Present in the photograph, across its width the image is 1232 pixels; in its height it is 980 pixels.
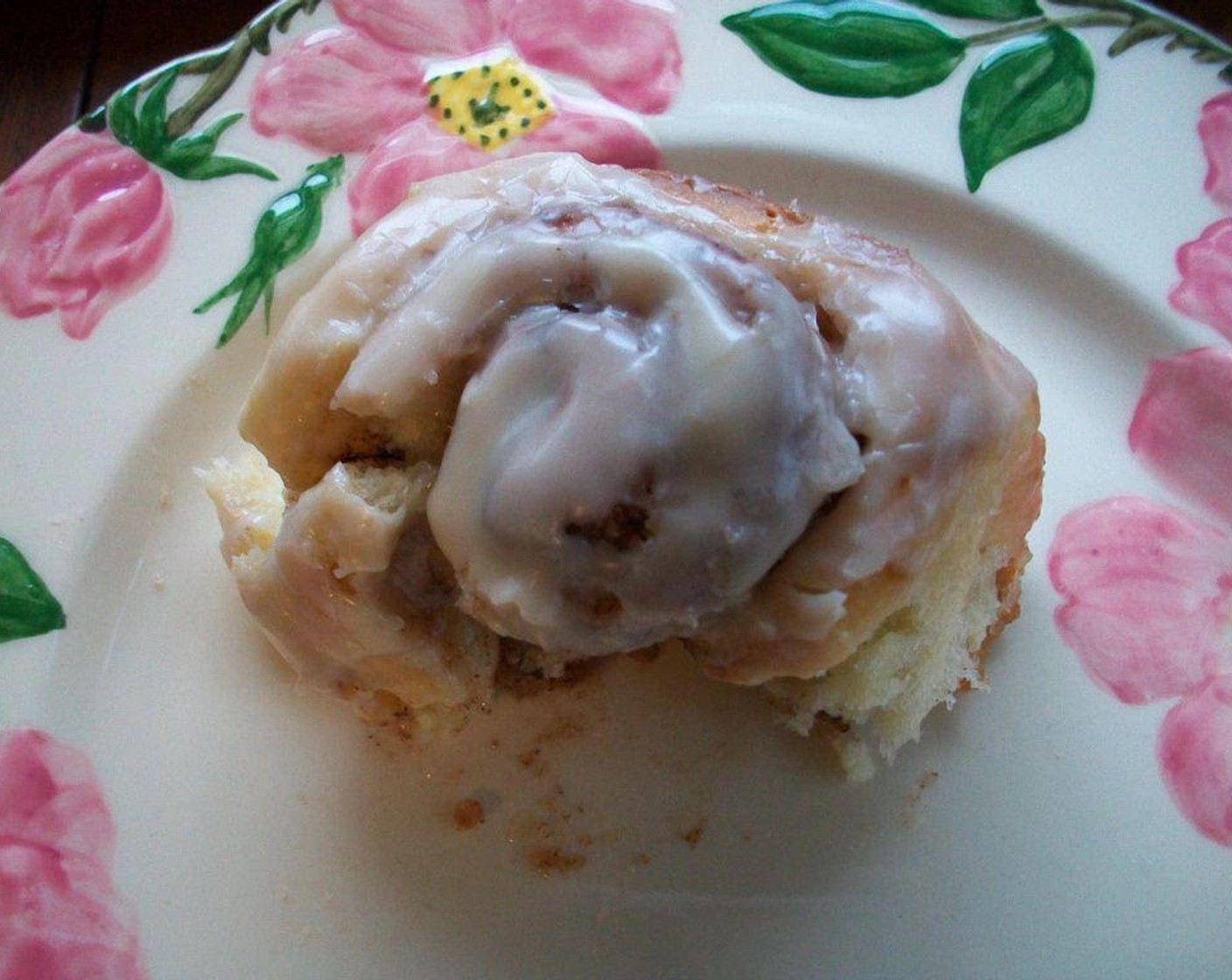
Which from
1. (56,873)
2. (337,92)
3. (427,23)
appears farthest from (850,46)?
(56,873)

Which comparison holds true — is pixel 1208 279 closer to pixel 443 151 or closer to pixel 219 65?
pixel 443 151

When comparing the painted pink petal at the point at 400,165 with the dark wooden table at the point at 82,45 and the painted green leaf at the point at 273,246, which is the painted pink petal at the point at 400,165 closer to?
the painted green leaf at the point at 273,246

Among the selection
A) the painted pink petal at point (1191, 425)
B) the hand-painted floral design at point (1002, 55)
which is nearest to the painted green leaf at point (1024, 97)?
the hand-painted floral design at point (1002, 55)

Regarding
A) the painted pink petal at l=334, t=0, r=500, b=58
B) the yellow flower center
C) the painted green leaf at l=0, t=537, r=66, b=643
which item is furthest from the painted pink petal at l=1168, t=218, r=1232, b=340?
the painted green leaf at l=0, t=537, r=66, b=643

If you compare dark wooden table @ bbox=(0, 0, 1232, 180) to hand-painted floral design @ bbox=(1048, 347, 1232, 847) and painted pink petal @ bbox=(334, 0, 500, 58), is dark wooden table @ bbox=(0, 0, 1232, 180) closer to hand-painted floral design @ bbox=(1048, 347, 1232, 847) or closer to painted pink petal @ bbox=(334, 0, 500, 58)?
painted pink petal @ bbox=(334, 0, 500, 58)

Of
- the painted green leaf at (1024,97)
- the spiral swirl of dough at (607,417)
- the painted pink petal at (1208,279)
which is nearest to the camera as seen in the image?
the spiral swirl of dough at (607,417)

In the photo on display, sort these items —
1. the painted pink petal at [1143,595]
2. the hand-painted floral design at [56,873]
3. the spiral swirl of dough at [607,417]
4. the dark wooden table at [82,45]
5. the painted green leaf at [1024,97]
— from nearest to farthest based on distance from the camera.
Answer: the spiral swirl of dough at [607,417], the hand-painted floral design at [56,873], the painted pink petal at [1143,595], the painted green leaf at [1024,97], the dark wooden table at [82,45]

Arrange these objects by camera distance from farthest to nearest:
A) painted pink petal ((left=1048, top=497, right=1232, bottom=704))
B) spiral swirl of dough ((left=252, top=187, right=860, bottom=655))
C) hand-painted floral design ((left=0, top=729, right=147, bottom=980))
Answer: painted pink petal ((left=1048, top=497, right=1232, bottom=704)) < hand-painted floral design ((left=0, top=729, right=147, bottom=980)) < spiral swirl of dough ((left=252, top=187, right=860, bottom=655))
